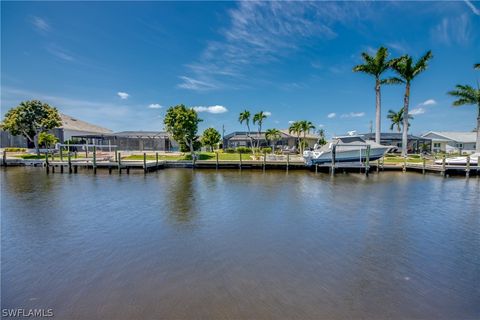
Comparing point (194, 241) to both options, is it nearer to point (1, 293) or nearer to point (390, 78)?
point (1, 293)

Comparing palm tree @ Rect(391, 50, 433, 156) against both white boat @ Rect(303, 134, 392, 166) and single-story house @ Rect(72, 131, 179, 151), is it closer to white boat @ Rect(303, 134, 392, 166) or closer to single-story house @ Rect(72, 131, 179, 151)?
white boat @ Rect(303, 134, 392, 166)

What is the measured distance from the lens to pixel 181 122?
33.6 metres

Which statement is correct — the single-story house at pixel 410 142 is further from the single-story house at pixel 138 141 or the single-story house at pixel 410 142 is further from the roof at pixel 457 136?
the single-story house at pixel 138 141

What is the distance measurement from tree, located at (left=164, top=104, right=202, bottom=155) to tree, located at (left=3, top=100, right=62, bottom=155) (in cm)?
1712

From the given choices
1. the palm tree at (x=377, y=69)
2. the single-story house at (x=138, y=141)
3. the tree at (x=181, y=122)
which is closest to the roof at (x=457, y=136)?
the palm tree at (x=377, y=69)

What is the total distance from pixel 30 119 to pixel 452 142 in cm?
7233

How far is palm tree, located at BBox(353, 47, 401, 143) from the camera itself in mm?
34062

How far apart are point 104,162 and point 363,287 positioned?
→ 30021 mm

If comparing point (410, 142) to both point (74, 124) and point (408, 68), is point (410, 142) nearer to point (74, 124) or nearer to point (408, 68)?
point (408, 68)

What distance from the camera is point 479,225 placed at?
10.5m

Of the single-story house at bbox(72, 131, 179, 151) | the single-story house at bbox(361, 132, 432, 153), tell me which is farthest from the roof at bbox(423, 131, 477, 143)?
the single-story house at bbox(72, 131, 179, 151)

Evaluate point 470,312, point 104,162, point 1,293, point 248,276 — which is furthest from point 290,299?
point 104,162

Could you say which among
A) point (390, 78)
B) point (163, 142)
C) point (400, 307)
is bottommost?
point (400, 307)

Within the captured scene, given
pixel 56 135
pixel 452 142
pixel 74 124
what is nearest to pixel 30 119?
pixel 56 135
